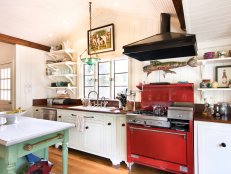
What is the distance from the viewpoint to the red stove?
2.12 metres

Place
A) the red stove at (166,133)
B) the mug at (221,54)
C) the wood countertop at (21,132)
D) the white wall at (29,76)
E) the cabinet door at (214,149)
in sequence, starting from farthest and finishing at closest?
the white wall at (29,76) → the mug at (221,54) → the red stove at (166,133) → the cabinet door at (214,149) → the wood countertop at (21,132)

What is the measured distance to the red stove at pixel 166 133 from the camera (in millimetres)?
2121

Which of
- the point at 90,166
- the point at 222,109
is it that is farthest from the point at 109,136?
the point at 222,109

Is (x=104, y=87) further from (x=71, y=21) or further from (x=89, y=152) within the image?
(x=71, y=21)

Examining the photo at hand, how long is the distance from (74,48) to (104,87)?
130cm

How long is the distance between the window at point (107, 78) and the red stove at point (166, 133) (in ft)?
2.51

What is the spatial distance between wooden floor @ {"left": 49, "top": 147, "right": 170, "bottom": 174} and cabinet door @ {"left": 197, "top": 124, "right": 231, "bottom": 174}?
0.72 metres

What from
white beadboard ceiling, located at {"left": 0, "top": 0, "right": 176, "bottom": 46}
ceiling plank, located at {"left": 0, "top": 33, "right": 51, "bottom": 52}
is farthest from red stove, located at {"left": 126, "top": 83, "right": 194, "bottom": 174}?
ceiling plank, located at {"left": 0, "top": 33, "right": 51, "bottom": 52}

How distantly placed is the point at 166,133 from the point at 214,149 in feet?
1.89

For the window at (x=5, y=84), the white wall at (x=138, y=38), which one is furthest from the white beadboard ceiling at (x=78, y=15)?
the window at (x=5, y=84)

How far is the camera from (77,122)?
10.2ft

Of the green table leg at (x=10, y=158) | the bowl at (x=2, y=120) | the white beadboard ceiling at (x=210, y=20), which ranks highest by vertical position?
the white beadboard ceiling at (x=210, y=20)

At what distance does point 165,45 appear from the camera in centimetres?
210

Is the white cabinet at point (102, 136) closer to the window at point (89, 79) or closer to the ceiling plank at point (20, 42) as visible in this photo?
the window at point (89, 79)
